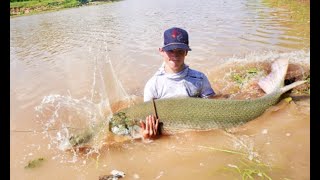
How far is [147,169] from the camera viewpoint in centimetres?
368

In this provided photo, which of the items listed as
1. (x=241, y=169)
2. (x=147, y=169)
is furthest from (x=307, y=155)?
(x=147, y=169)

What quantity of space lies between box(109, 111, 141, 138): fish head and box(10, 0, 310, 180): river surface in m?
0.13

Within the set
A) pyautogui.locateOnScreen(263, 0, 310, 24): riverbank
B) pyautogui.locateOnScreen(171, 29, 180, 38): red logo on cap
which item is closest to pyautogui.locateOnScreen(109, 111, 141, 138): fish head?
pyautogui.locateOnScreen(171, 29, 180, 38): red logo on cap

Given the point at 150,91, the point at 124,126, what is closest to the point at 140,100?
the point at 150,91

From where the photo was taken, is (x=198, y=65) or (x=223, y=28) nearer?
(x=198, y=65)

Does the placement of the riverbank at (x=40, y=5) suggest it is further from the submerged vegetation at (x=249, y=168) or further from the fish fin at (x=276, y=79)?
the submerged vegetation at (x=249, y=168)

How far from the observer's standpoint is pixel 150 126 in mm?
4102

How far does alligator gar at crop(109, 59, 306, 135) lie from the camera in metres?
4.11

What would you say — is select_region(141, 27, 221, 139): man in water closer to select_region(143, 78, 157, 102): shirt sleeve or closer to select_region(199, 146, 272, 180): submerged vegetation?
select_region(143, 78, 157, 102): shirt sleeve

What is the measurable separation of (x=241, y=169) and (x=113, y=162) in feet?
4.63
